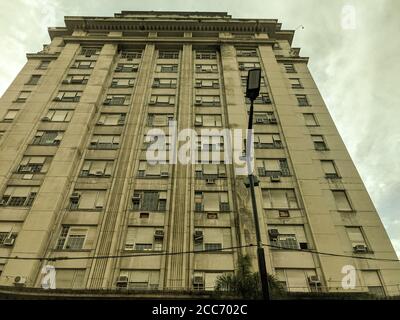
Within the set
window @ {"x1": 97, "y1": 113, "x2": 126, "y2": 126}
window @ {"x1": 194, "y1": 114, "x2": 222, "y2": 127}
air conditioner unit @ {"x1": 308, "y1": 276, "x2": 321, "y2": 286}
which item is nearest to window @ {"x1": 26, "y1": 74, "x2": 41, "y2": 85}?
window @ {"x1": 97, "y1": 113, "x2": 126, "y2": 126}

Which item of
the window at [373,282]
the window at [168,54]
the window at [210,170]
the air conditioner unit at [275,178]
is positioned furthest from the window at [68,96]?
the window at [373,282]

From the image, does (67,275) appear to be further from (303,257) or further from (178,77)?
(178,77)

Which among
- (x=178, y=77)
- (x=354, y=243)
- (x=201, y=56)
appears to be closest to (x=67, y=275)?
(x=354, y=243)

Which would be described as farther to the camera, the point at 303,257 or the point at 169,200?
the point at 169,200

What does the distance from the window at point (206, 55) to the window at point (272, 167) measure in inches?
646

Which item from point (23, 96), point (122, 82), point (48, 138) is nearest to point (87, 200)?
point (48, 138)

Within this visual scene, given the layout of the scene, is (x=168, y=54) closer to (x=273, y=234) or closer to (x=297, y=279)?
(x=273, y=234)

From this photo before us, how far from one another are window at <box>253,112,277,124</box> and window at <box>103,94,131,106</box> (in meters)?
12.0

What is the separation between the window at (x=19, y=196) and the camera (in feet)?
70.2

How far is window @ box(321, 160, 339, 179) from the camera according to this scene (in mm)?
24219

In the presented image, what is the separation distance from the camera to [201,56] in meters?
35.8

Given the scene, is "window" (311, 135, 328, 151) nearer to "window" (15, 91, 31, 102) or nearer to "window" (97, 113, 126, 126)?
"window" (97, 113, 126, 126)

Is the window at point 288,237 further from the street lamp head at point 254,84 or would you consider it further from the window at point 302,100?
the window at point 302,100

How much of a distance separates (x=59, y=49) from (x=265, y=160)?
27.6 m
